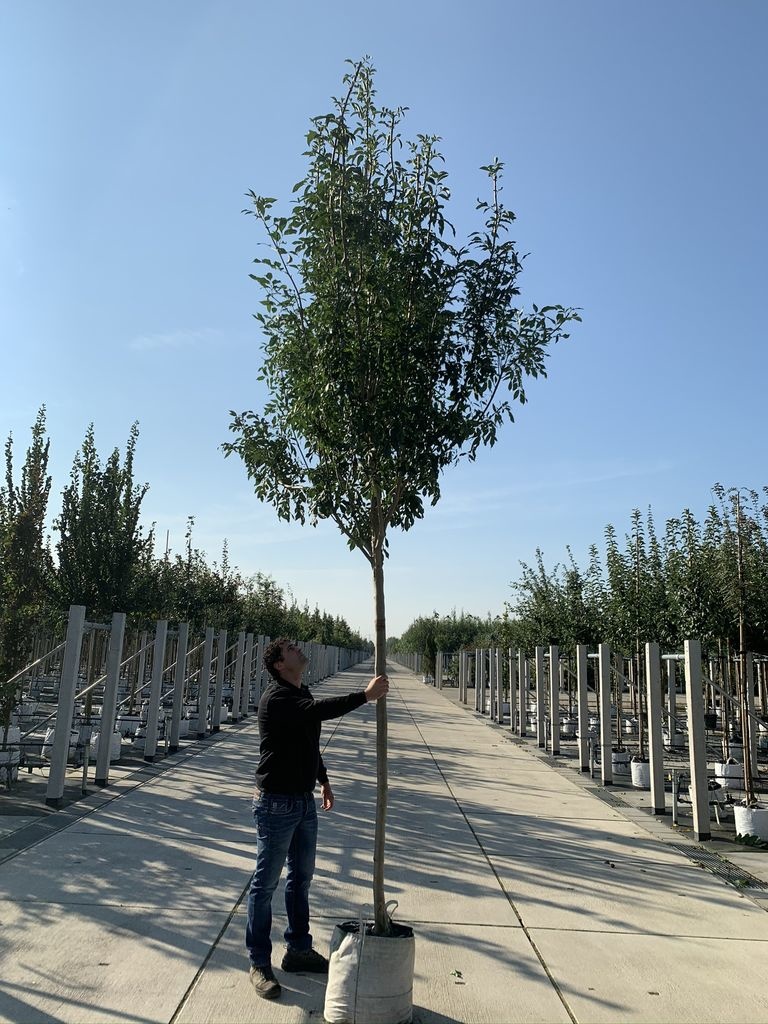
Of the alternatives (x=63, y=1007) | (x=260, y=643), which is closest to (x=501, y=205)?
(x=63, y=1007)

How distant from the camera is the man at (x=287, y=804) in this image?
3928mm

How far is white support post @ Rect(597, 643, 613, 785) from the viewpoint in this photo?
1089 centimetres

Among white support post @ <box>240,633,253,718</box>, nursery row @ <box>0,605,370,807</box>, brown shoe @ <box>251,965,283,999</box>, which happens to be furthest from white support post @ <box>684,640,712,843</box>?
white support post @ <box>240,633,253,718</box>

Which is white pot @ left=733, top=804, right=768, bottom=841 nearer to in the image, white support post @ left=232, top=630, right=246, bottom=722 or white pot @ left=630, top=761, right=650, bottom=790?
white pot @ left=630, top=761, right=650, bottom=790

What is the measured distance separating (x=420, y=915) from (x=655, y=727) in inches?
202

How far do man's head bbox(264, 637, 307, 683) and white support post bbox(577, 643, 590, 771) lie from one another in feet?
29.6

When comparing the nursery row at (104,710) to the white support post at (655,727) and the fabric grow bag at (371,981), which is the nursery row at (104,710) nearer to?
the fabric grow bag at (371,981)

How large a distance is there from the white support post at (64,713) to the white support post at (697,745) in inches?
261

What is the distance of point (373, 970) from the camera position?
3566 millimetres

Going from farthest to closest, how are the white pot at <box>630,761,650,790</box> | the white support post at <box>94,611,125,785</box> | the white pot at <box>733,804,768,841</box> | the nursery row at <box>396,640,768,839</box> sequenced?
the white pot at <box>630,761,650,790</box>, the white support post at <box>94,611,125,785</box>, the nursery row at <box>396,640,768,839</box>, the white pot at <box>733,804,768,841</box>

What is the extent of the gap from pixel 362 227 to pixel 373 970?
407 cm

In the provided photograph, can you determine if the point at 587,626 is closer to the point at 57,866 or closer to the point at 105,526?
the point at 105,526

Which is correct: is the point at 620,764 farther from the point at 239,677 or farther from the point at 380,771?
the point at 239,677

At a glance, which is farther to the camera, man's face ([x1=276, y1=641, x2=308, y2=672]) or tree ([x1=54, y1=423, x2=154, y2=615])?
tree ([x1=54, y1=423, x2=154, y2=615])
